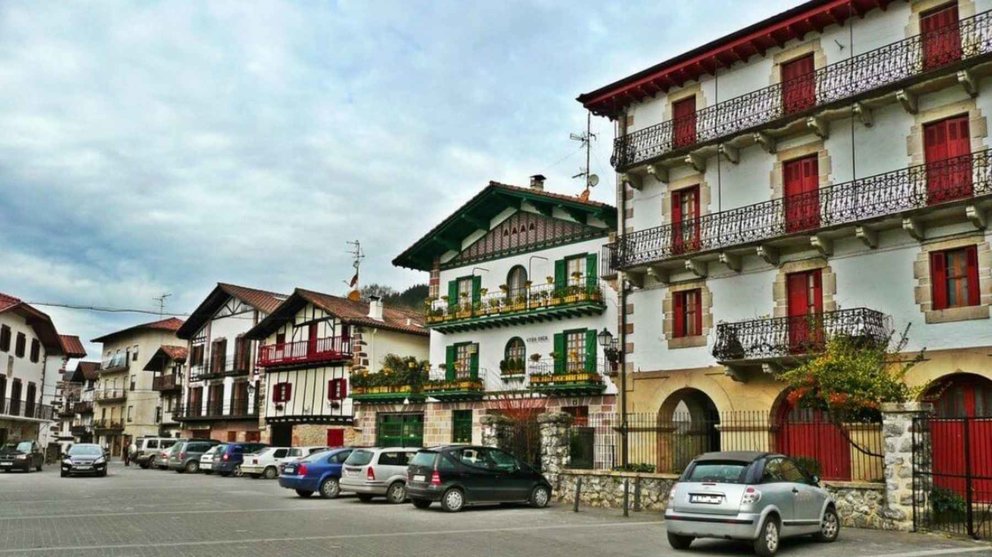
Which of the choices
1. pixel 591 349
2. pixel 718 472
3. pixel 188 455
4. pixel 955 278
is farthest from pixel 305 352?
pixel 718 472

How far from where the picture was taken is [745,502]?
532 inches

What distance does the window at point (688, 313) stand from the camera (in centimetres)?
2577

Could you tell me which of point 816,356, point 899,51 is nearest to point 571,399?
point 816,356

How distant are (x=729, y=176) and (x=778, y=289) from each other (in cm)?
370

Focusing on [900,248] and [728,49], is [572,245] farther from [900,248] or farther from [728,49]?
[900,248]

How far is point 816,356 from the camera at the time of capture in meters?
20.4

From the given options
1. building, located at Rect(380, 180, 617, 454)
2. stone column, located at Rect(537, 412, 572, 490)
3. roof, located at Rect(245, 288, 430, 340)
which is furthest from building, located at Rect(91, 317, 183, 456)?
stone column, located at Rect(537, 412, 572, 490)

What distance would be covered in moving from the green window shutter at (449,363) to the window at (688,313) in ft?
44.0

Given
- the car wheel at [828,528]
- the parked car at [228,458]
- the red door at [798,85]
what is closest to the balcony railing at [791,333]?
the red door at [798,85]

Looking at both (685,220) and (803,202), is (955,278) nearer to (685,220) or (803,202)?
(803,202)

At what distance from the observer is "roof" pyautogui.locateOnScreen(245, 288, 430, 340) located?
146 feet

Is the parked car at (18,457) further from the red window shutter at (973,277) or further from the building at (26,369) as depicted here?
the red window shutter at (973,277)

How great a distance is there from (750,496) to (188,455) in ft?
116

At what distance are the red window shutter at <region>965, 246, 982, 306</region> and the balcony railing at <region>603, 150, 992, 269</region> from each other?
1.33m
